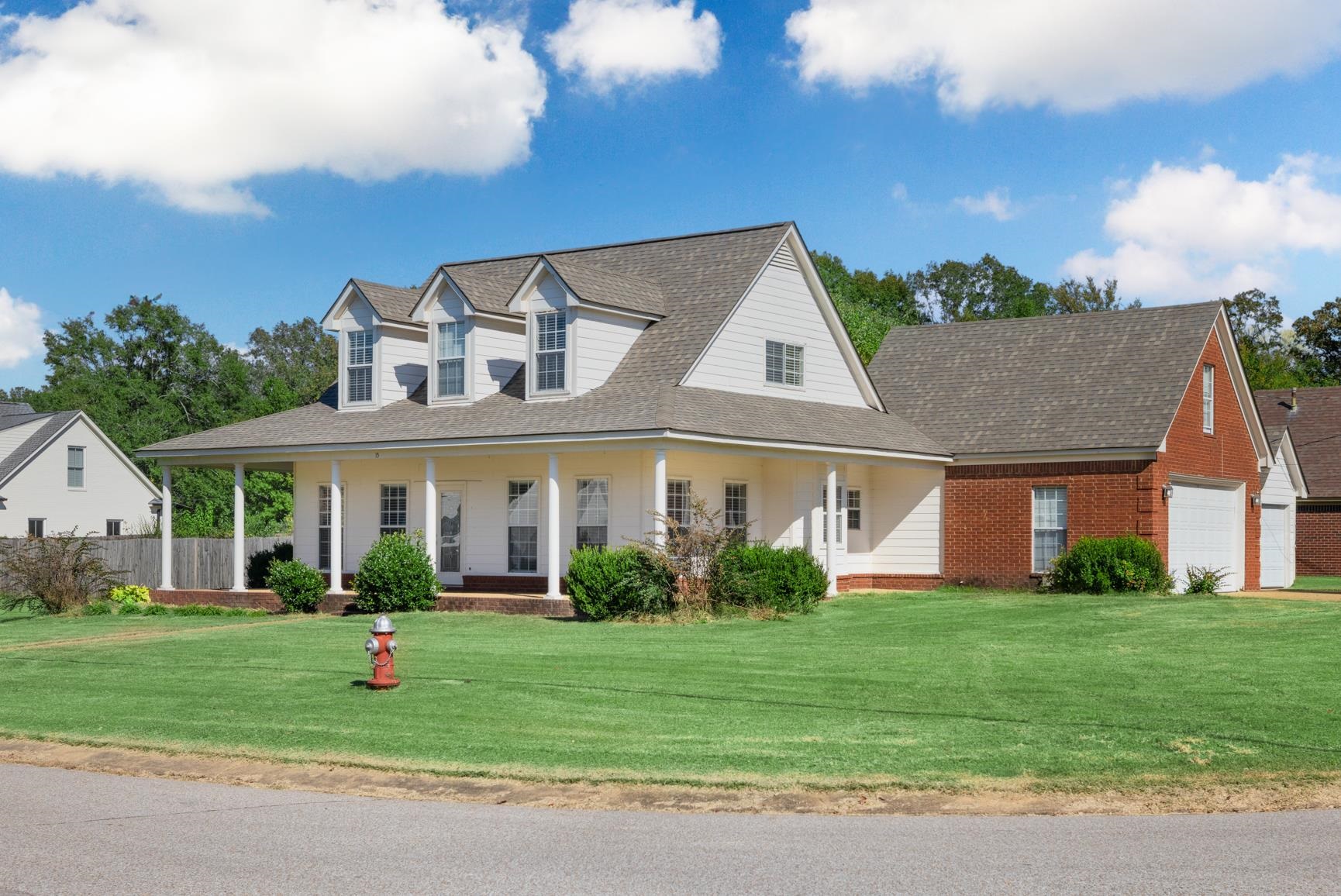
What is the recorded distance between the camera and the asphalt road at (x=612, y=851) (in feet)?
24.4

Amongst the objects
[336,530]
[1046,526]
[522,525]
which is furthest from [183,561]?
[1046,526]

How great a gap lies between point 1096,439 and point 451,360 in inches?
531

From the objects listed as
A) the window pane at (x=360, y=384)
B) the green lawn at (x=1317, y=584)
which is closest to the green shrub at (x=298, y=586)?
the window pane at (x=360, y=384)

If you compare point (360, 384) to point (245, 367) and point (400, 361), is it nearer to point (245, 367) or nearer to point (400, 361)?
point (400, 361)

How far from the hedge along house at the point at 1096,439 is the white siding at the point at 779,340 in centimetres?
286

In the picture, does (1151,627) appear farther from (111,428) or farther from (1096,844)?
(111,428)

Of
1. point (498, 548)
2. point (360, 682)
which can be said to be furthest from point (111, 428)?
point (360, 682)

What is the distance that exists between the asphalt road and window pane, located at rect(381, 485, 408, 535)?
771 inches

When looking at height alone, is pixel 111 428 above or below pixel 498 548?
above

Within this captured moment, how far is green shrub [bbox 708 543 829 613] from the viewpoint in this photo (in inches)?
899

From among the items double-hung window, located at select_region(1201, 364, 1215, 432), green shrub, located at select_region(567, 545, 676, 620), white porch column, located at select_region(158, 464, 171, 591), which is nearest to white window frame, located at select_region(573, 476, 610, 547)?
green shrub, located at select_region(567, 545, 676, 620)

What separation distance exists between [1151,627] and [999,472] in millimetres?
9656

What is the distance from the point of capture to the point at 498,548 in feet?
91.7

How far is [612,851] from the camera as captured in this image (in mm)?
8258
